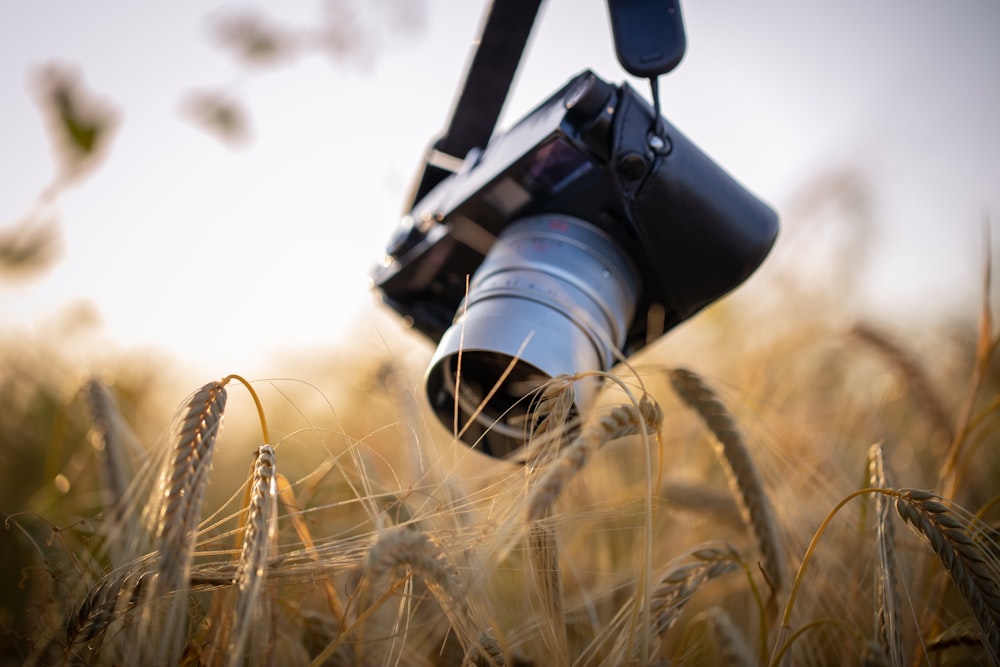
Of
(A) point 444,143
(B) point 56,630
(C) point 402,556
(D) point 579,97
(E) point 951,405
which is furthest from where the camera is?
(E) point 951,405

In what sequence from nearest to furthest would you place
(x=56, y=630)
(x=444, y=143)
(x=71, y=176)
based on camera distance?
(x=56, y=630) → (x=71, y=176) → (x=444, y=143)

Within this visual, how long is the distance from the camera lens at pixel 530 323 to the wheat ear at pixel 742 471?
3.5 inches

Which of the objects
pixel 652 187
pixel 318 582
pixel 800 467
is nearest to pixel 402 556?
pixel 318 582

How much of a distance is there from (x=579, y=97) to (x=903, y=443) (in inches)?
32.8

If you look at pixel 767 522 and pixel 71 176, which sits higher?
pixel 71 176

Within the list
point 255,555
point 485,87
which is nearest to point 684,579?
point 255,555

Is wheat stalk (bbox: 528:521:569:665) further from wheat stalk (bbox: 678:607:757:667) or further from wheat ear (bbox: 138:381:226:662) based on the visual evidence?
wheat ear (bbox: 138:381:226:662)

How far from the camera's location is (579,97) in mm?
651

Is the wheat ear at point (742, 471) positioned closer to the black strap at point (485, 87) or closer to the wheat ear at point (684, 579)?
the wheat ear at point (684, 579)

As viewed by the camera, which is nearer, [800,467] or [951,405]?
[800,467]

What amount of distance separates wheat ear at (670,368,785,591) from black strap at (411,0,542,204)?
0.49 meters

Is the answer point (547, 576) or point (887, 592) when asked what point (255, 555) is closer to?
point (547, 576)

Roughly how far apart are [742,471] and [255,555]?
407mm

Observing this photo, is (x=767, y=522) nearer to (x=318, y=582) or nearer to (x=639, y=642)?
(x=639, y=642)
